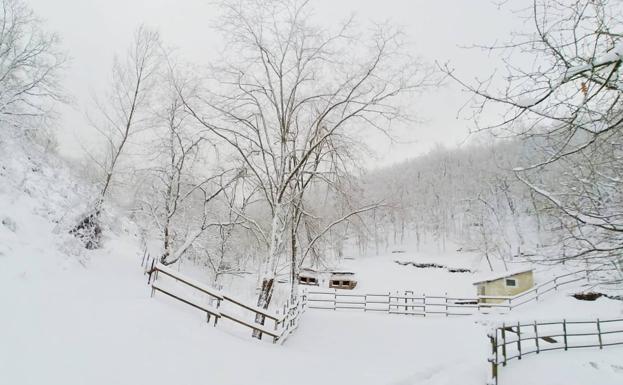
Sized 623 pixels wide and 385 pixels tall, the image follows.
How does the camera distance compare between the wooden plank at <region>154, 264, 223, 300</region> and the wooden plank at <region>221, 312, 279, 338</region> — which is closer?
the wooden plank at <region>221, 312, 279, 338</region>

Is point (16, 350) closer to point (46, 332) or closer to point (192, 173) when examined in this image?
point (46, 332)

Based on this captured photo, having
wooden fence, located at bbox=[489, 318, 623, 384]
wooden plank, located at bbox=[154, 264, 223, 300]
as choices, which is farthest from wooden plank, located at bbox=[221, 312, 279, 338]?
wooden fence, located at bbox=[489, 318, 623, 384]

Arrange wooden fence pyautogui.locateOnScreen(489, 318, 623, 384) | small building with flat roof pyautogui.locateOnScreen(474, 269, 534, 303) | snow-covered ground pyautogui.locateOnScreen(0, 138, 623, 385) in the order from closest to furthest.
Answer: snow-covered ground pyautogui.locateOnScreen(0, 138, 623, 385) → wooden fence pyautogui.locateOnScreen(489, 318, 623, 384) → small building with flat roof pyautogui.locateOnScreen(474, 269, 534, 303)

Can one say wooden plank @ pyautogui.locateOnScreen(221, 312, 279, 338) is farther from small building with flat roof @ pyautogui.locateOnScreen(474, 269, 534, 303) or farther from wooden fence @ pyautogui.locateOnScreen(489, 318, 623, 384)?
small building with flat roof @ pyautogui.locateOnScreen(474, 269, 534, 303)

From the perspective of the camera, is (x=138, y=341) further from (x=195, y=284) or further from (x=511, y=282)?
(x=511, y=282)

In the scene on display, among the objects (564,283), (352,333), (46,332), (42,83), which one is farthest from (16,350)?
(564,283)

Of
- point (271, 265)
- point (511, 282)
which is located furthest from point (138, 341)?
point (511, 282)

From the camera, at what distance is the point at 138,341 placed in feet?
18.2

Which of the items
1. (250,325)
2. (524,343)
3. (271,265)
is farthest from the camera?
(524,343)

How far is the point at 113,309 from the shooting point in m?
6.46

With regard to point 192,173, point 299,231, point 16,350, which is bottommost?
point 16,350

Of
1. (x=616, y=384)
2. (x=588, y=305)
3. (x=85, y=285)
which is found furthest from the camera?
(x=588, y=305)

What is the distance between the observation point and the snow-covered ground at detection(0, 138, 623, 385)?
4.62m

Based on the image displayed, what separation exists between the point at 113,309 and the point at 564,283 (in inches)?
1019
